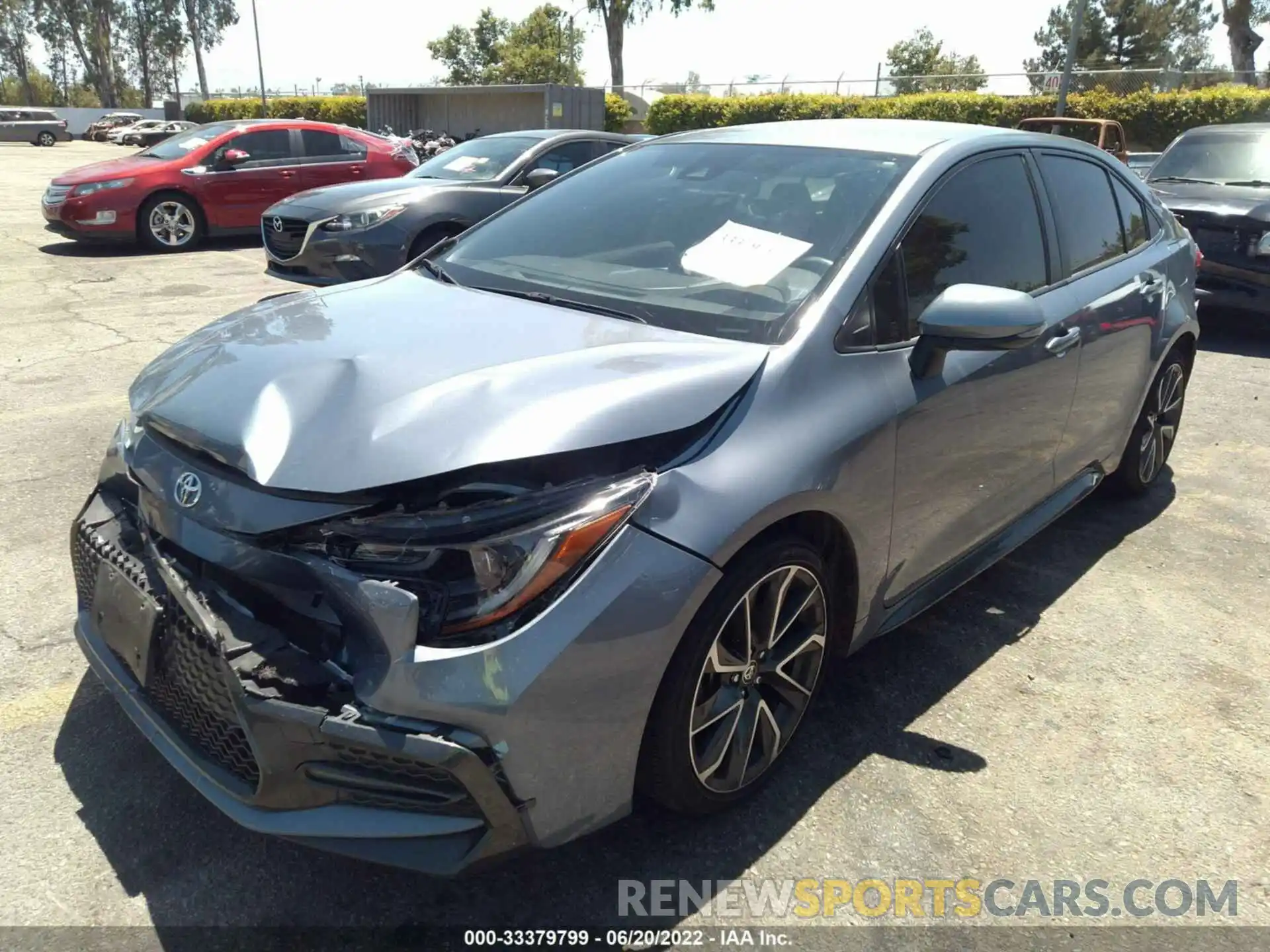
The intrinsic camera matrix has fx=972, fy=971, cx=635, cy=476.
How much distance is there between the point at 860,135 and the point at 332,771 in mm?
2558

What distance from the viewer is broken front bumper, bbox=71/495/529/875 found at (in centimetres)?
183

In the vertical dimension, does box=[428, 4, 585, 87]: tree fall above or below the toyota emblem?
above

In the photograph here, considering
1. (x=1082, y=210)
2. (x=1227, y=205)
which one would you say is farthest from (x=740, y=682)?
(x=1227, y=205)

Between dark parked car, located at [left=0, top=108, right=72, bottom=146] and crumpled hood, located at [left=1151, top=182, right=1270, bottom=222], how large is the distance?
46.1 meters

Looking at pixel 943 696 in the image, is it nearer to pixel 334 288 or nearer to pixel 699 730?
pixel 699 730

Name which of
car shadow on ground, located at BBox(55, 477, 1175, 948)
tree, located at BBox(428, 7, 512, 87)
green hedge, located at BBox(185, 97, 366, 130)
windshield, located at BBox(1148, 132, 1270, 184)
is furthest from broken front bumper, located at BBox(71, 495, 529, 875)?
tree, located at BBox(428, 7, 512, 87)

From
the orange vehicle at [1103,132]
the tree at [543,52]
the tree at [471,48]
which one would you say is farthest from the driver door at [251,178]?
the tree at [471,48]

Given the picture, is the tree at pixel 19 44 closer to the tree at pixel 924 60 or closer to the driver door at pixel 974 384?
the tree at pixel 924 60

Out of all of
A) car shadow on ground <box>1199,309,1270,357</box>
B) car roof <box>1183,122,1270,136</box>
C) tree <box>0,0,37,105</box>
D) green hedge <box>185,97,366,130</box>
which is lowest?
car shadow on ground <box>1199,309,1270,357</box>

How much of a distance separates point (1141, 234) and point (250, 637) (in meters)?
3.89

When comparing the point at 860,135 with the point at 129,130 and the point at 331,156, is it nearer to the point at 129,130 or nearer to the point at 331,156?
the point at 331,156

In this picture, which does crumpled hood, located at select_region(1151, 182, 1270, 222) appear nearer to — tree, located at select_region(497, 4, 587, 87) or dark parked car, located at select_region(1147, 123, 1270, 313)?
dark parked car, located at select_region(1147, 123, 1270, 313)

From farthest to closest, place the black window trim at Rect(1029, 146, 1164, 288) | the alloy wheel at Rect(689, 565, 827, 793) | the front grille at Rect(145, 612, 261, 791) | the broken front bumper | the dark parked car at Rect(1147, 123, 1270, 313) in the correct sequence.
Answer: the dark parked car at Rect(1147, 123, 1270, 313), the black window trim at Rect(1029, 146, 1164, 288), the alloy wheel at Rect(689, 565, 827, 793), the front grille at Rect(145, 612, 261, 791), the broken front bumper

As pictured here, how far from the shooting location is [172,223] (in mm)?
11352
